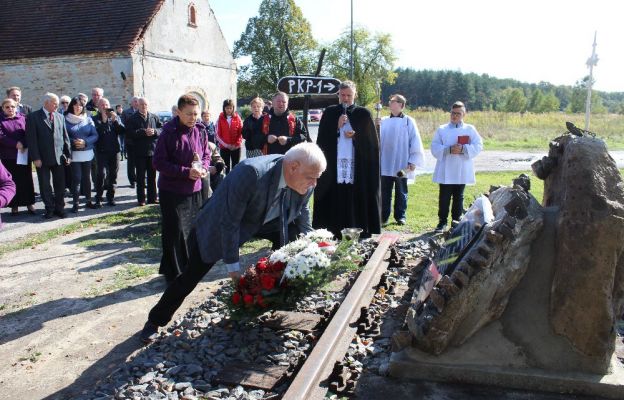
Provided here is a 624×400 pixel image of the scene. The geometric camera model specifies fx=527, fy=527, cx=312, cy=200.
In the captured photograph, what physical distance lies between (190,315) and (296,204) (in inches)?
58.7

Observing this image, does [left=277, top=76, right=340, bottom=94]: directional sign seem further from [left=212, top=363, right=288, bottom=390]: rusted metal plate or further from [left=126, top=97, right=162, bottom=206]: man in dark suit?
[left=212, top=363, right=288, bottom=390]: rusted metal plate

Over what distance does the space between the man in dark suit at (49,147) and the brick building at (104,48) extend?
14.4 m

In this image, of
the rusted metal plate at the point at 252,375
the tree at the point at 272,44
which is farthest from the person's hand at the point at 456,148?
the tree at the point at 272,44

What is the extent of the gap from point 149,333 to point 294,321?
3.90ft

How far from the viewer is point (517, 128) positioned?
36812mm

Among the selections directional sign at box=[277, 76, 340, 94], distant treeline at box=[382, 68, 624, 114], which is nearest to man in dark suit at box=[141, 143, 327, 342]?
directional sign at box=[277, 76, 340, 94]

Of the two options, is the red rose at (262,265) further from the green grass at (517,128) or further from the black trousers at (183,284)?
the green grass at (517,128)

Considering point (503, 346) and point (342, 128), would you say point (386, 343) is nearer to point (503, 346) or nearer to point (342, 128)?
point (503, 346)

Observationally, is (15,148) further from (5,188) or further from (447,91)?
(447,91)

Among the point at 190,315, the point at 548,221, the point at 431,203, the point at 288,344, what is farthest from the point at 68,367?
the point at 431,203

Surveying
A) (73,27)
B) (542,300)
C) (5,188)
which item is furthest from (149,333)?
(73,27)

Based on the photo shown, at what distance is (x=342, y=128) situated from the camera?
756cm

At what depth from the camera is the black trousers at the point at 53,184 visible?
925 cm

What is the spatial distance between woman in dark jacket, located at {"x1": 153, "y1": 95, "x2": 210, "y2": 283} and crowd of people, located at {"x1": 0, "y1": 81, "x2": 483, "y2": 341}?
0.03ft
